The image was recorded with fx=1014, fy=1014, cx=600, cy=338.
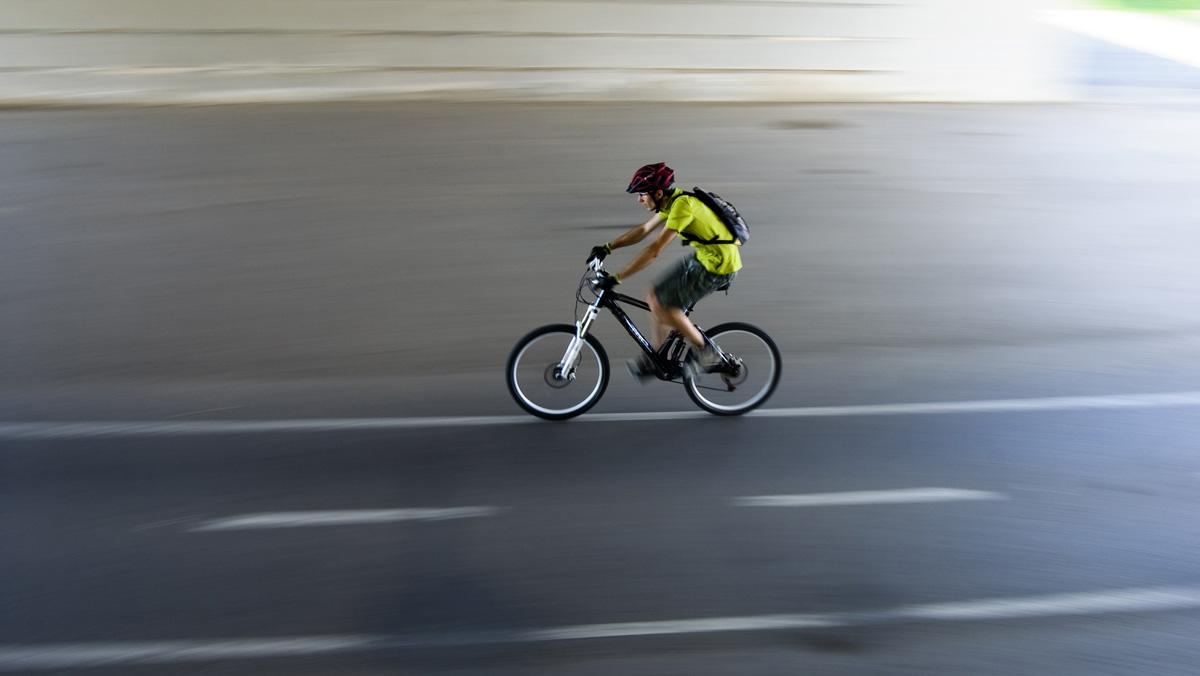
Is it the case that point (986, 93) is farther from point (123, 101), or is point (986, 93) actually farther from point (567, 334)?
point (123, 101)

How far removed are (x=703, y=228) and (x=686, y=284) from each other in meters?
0.42

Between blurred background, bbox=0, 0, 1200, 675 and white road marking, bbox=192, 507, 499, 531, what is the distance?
31 mm

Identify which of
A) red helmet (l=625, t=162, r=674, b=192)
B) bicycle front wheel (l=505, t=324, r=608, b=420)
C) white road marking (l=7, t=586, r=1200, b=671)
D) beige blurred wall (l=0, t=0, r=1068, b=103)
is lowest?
white road marking (l=7, t=586, r=1200, b=671)

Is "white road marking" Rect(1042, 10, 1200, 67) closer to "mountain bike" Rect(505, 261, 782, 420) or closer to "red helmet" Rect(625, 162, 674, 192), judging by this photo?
"mountain bike" Rect(505, 261, 782, 420)

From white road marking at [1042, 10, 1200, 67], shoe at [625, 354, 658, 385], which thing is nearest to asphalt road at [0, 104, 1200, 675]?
shoe at [625, 354, 658, 385]

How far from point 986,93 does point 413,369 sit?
11.1 metres

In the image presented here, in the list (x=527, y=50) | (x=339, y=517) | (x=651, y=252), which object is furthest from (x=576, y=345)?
(x=527, y=50)

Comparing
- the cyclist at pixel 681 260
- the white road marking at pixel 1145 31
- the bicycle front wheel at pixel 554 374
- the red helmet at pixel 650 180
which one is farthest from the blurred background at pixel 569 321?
the white road marking at pixel 1145 31

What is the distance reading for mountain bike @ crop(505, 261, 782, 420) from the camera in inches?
270

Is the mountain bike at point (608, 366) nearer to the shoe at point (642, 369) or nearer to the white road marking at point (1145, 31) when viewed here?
the shoe at point (642, 369)

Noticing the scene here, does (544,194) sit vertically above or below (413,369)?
above

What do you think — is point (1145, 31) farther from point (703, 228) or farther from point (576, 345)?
point (576, 345)

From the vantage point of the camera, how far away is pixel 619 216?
35.0 feet

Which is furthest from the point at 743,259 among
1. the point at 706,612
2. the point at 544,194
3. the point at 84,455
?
the point at 84,455
